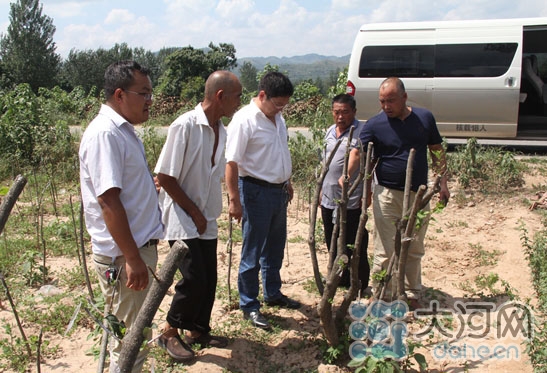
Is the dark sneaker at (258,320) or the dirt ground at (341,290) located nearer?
the dirt ground at (341,290)

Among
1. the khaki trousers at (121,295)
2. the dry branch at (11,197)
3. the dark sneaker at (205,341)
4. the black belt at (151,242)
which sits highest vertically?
the dry branch at (11,197)

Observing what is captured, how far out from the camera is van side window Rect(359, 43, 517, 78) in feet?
24.7

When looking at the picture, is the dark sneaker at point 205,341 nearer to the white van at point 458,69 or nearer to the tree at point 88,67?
the white van at point 458,69

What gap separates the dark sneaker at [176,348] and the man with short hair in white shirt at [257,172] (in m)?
0.52

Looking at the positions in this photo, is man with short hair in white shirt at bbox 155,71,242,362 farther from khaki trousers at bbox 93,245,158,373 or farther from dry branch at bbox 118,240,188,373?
dry branch at bbox 118,240,188,373

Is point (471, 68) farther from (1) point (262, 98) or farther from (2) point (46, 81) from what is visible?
(2) point (46, 81)

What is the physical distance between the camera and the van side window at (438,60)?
296 inches

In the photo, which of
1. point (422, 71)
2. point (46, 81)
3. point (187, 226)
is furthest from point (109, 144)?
point (46, 81)

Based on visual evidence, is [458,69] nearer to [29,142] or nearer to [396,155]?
[396,155]

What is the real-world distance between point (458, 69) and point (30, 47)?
4160cm

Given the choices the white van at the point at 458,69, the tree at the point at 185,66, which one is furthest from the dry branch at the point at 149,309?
the tree at the point at 185,66

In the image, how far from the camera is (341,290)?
3676 mm

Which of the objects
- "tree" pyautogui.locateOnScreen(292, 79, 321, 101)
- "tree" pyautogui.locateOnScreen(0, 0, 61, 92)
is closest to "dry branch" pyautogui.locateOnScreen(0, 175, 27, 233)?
"tree" pyautogui.locateOnScreen(292, 79, 321, 101)

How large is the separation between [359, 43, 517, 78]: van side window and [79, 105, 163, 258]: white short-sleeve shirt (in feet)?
21.5
